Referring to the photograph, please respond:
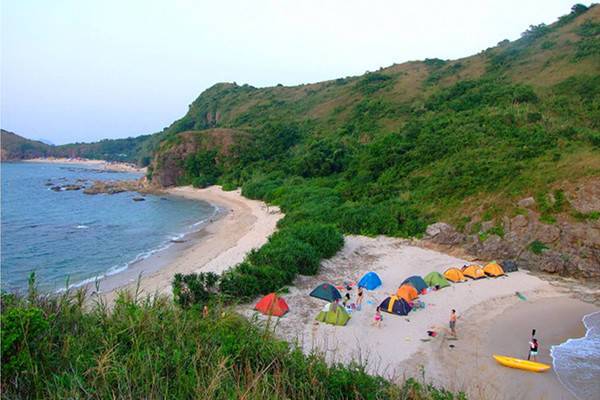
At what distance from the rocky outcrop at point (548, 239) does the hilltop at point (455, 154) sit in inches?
2.6

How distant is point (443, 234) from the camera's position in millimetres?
25938

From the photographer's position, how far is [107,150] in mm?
174375

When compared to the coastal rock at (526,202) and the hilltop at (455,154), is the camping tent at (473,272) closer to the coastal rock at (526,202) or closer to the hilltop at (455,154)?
the hilltop at (455,154)

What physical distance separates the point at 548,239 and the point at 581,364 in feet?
37.0

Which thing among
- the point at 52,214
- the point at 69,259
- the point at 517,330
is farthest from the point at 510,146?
the point at 52,214

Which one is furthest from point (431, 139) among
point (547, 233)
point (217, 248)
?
point (217, 248)

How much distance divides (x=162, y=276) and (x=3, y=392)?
18.9 metres

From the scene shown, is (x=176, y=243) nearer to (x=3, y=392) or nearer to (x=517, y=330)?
(x=517, y=330)

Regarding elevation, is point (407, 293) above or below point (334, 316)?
above

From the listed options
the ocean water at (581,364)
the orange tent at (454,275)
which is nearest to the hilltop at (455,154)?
the orange tent at (454,275)

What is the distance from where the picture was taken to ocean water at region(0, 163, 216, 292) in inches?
990

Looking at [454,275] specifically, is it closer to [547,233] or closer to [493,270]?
[493,270]

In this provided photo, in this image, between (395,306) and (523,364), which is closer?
(523,364)

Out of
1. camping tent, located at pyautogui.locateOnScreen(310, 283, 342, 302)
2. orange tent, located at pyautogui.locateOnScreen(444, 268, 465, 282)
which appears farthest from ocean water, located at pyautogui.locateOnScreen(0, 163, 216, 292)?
orange tent, located at pyautogui.locateOnScreen(444, 268, 465, 282)
